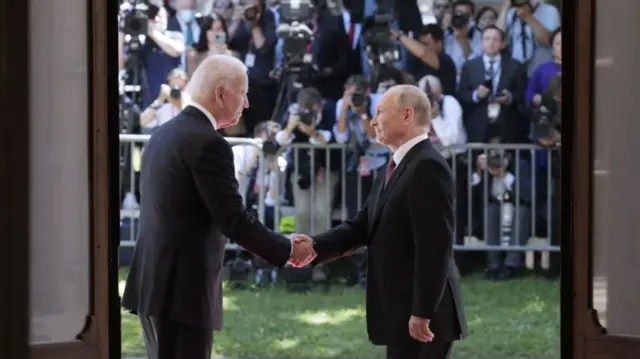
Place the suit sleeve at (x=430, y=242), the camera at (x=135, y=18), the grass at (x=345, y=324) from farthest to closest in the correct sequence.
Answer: the camera at (x=135, y=18), the grass at (x=345, y=324), the suit sleeve at (x=430, y=242)

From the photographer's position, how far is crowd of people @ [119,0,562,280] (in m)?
4.55

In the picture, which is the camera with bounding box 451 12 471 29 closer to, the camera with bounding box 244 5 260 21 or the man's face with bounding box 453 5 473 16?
the man's face with bounding box 453 5 473 16

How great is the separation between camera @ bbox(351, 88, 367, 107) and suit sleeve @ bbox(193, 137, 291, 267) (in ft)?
5.65

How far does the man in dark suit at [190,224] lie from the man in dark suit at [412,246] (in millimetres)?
356

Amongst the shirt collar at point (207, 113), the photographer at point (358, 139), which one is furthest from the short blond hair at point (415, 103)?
the photographer at point (358, 139)

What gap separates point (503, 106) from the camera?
16.4 ft

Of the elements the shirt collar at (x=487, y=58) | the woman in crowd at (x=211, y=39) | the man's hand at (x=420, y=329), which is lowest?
the man's hand at (x=420, y=329)

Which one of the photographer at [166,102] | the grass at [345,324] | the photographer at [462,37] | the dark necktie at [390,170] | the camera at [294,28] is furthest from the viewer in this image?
the photographer at [462,37]

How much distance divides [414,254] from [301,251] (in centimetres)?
33

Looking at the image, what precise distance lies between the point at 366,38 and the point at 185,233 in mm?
2335

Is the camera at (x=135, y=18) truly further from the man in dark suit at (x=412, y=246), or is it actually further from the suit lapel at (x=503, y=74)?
the man in dark suit at (x=412, y=246)

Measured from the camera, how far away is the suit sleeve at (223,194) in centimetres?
276

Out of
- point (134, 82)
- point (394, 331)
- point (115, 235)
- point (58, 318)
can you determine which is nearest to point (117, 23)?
point (115, 235)

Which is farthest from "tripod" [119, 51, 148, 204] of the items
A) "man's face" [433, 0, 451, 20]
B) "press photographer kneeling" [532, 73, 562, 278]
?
"press photographer kneeling" [532, 73, 562, 278]
